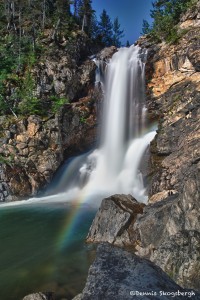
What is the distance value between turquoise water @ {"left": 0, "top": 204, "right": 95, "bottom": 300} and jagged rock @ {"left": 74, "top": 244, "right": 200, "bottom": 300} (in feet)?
14.9

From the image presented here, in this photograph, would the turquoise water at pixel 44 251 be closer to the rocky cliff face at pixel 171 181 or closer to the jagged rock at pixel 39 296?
the jagged rock at pixel 39 296

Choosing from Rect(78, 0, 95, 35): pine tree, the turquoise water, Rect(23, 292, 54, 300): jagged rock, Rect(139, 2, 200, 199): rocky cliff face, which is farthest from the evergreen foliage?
Rect(23, 292, 54, 300): jagged rock

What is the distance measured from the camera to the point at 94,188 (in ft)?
87.8

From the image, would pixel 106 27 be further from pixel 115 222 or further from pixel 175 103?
pixel 115 222

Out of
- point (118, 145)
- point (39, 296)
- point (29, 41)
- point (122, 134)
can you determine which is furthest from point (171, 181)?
point (29, 41)

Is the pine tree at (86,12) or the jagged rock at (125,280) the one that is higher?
the pine tree at (86,12)

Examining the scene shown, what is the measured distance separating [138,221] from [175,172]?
6.87m

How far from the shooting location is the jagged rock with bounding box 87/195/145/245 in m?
13.7

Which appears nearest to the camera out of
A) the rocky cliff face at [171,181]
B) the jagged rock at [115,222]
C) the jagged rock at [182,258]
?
the jagged rock at [182,258]

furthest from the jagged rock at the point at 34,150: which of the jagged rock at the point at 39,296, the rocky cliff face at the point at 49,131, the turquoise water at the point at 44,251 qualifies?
the jagged rock at the point at 39,296

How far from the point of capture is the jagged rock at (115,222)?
1366 centimetres

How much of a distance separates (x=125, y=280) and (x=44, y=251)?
9.62 m

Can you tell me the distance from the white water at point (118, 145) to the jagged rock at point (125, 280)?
645 inches

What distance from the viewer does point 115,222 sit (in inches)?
554
